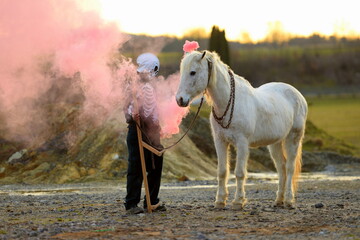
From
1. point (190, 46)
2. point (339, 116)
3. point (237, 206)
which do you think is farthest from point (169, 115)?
point (339, 116)

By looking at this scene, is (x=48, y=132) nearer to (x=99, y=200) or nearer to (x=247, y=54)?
(x=99, y=200)

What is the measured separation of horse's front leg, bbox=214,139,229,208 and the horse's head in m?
1.25

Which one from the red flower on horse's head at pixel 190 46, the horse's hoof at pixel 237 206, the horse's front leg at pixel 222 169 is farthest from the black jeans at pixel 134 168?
the red flower on horse's head at pixel 190 46

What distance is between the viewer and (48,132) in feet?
107

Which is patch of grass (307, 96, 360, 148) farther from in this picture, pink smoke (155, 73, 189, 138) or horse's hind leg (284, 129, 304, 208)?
pink smoke (155, 73, 189, 138)

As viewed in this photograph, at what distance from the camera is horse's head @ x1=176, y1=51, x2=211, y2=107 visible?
41.5 feet

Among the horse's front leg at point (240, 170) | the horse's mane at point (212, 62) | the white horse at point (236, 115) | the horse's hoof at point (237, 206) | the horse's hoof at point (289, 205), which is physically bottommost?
the horse's hoof at point (289, 205)

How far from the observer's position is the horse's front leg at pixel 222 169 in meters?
13.5

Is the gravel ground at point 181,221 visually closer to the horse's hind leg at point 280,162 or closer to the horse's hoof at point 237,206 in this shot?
the horse's hoof at point 237,206

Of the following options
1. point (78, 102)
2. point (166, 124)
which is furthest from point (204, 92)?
point (78, 102)

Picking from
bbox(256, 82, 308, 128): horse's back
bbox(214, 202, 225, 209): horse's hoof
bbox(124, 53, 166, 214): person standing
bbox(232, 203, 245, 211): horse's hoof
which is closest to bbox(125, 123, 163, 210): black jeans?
bbox(124, 53, 166, 214): person standing

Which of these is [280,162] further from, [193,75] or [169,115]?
[193,75]

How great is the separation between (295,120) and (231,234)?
5.62m

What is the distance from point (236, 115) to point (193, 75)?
1221mm
